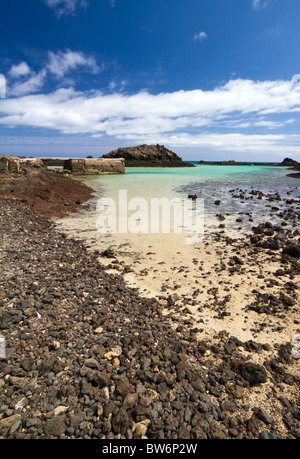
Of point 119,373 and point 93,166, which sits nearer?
point 119,373

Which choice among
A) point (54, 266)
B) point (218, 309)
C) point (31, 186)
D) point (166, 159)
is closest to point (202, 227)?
point (218, 309)

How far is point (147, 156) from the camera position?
77.2m

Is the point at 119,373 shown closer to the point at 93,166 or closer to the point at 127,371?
the point at 127,371

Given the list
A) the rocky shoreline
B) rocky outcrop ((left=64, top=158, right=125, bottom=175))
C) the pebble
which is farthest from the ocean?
rocky outcrop ((left=64, top=158, right=125, bottom=175))

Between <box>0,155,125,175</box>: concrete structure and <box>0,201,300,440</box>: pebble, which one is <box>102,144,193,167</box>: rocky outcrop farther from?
<box>0,201,300,440</box>: pebble

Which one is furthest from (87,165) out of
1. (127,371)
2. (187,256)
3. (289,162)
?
(289,162)

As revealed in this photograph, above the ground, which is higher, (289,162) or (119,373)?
(289,162)

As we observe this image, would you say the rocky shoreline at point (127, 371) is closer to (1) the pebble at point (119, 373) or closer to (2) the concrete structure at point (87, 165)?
(1) the pebble at point (119, 373)

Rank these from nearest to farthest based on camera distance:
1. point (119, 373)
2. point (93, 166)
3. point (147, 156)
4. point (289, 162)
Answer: point (119, 373)
point (93, 166)
point (147, 156)
point (289, 162)

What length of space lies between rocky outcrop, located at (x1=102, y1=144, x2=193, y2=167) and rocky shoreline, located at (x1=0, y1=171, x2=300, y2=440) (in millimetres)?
72207

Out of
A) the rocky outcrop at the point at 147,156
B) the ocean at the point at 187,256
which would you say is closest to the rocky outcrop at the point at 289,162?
the rocky outcrop at the point at 147,156

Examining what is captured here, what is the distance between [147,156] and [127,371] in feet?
258
